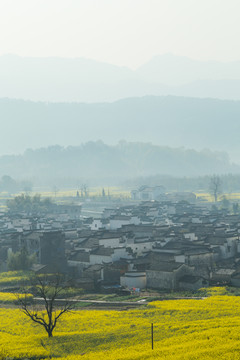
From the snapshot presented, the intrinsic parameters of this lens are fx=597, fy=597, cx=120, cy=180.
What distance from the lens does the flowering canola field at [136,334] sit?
28125 millimetres

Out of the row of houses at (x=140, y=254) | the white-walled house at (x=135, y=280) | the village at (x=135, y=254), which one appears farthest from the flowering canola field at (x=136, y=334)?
the white-walled house at (x=135, y=280)

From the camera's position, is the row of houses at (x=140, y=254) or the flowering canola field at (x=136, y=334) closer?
the flowering canola field at (x=136, y=334)

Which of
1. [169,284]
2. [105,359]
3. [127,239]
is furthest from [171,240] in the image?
[105,359]

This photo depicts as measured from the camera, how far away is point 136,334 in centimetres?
3250

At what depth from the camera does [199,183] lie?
179500 mm

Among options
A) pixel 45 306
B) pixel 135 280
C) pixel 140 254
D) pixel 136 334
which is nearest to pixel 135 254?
pixel 140 254

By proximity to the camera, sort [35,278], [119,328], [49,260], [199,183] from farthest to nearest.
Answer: [199,183], [49,260], [35,278], [119,328]

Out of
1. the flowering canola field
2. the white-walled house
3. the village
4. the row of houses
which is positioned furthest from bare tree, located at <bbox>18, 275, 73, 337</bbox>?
the white-walled house

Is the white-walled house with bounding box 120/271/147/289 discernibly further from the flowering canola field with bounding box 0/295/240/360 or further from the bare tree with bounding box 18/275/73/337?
the flowering canola field with bounding box 0/295/240/360

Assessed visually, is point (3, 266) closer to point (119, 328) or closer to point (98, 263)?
point (98, 263)

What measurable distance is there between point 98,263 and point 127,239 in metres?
8.12

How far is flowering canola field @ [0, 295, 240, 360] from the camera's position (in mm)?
28125

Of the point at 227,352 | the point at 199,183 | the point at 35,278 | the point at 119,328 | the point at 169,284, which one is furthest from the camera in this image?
the point at 199,183

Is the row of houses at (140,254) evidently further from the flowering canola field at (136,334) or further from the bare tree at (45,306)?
the flowering canola field at (136,334)
